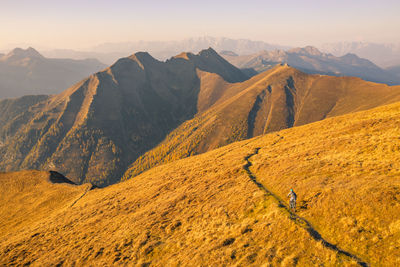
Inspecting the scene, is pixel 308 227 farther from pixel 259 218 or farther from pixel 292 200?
pixel 259 218

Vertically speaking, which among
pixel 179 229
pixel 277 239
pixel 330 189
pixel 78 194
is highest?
pixel 330 189

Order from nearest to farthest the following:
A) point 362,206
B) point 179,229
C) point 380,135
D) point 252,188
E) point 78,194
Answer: point 362,206 → point 179,229 → point 252,188 → point 380,135 → point 78,194

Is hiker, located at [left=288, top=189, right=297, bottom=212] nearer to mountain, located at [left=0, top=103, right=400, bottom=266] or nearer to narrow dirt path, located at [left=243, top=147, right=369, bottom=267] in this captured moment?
narrow dirt path, located at [left=243, top=147, right=369, bottom=267]

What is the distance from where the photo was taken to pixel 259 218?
22.8m

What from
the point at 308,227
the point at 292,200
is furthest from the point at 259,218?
the point at 308,227

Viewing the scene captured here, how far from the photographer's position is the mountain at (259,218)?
17.2 m

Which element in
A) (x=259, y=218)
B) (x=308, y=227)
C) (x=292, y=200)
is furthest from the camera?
(x=259, y=218)

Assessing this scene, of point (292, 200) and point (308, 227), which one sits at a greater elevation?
point (292, 200)

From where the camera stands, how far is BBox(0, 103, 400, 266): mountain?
17.2 meters

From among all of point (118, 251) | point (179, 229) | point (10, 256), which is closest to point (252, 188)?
point (179, 229)

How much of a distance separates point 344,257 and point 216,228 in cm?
1181

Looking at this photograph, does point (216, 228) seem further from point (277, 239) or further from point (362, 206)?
point (362, 206)

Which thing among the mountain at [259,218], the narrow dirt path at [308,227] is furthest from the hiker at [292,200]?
the mountain at [259,218]

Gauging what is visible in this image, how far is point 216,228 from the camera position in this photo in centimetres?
2327
